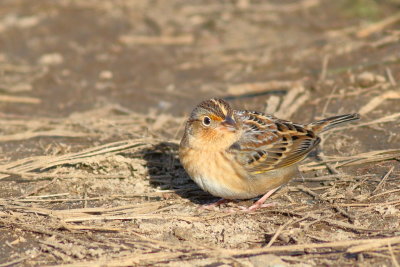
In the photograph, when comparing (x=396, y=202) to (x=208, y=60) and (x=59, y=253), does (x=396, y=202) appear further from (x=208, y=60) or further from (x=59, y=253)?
(x=208, y=60)

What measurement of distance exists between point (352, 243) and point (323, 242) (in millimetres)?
270

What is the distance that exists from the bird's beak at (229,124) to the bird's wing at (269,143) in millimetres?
184

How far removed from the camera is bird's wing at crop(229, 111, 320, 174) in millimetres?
5469

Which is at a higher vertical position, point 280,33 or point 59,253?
point 280,33

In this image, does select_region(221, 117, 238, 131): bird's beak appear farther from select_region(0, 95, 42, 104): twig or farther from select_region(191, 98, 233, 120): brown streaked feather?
select_region(0, 95, 42, 104): twig

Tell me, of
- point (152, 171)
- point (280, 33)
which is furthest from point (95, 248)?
point (280, 33)

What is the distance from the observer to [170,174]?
6250 mm

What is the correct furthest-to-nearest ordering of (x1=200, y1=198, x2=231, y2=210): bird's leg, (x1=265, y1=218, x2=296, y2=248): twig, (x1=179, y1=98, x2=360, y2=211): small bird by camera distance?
(x1=200, y1=198, x2=231, y2=210): bird's leg → (x1=179, y1=98, x2=360, y2=211): small bird → (x1=265, y1=218, x2=296, y2=248): twig

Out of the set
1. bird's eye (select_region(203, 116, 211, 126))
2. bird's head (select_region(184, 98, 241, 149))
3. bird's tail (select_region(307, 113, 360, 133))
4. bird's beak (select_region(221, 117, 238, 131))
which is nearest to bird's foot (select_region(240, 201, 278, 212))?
bird's head (select_region(184, 98, 241, 149))

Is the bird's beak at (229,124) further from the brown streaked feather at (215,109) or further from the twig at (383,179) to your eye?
the twig at (383,179)

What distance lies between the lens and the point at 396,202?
204 inches

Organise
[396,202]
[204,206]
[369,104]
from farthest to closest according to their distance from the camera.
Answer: [369,104] → [204,206] → [396,202]

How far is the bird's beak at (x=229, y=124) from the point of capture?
17.6 ft

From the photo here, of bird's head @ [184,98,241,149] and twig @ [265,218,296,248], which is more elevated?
bird's head @ [184,98,241,149]
